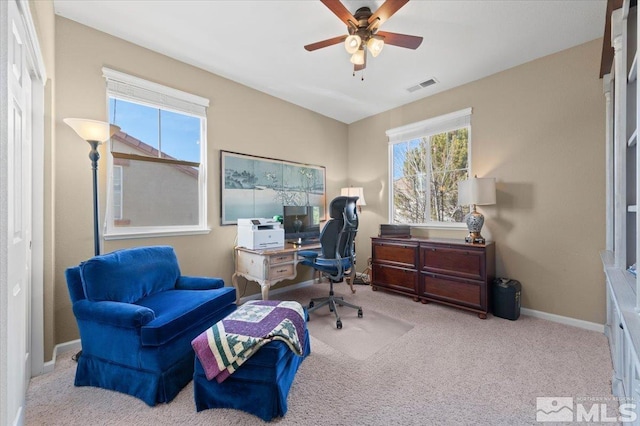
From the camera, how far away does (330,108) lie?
4.25 meters

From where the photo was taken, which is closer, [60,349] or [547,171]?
[60,349]

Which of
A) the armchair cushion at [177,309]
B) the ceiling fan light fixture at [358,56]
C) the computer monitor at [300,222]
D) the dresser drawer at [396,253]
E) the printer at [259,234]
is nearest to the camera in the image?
the armchair cushion at [177,309]

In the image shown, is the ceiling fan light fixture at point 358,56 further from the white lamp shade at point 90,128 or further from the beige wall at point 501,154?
the white lamp shade at point 90,128

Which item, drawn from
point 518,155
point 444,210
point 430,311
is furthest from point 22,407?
point 518,155

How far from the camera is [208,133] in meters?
3.17

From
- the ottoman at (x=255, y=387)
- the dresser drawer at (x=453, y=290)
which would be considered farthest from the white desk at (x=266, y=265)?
the dresser drawer at (x=453, y=290)

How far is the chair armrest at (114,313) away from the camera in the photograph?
64.2 inches

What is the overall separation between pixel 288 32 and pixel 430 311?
330 cm

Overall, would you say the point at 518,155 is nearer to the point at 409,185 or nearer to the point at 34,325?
the point at 409,185

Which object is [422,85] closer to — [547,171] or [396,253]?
[547,171]

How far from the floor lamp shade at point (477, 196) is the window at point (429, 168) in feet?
1.59

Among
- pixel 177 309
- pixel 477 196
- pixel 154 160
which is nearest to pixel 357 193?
pixel 477 196

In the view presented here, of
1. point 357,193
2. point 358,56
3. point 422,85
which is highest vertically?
point 422,85

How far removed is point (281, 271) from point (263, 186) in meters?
1.27
